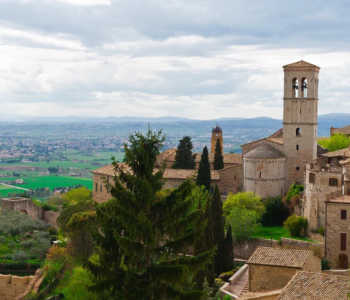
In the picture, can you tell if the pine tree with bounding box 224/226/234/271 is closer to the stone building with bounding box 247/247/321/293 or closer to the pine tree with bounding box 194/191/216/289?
the pine tree with bounding box 194/191/216/289

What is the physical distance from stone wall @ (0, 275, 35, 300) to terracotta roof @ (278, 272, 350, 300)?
19.5 metres

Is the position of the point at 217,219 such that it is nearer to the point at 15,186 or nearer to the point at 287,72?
the point at 287,72

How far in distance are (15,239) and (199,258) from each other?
32.4 m

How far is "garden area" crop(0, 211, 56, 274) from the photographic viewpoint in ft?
138

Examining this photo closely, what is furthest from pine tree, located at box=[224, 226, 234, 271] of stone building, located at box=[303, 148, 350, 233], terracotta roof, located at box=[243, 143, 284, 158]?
terracotta roof, located at box=[243, 143, 284, 158]

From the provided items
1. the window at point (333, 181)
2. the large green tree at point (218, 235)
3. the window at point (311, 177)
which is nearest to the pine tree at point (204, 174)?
the window at point (311, 177)

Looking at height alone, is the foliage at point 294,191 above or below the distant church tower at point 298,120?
below

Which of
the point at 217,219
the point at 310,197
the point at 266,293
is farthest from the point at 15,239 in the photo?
the point at 266,293

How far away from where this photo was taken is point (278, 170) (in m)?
49.8

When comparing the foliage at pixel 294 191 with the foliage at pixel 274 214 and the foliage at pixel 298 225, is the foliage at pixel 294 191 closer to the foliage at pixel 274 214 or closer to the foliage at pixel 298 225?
the foliage at pixel 274 214

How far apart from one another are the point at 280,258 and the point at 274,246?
9697 millimetres

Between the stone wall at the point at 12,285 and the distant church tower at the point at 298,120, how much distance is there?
23.3 meters

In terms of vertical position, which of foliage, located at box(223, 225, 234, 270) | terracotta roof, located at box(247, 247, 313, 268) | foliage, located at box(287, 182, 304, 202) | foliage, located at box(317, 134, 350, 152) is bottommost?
foliage, located at box(223, 225, 234, 270)

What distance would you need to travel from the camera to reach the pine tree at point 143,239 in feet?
62.2
